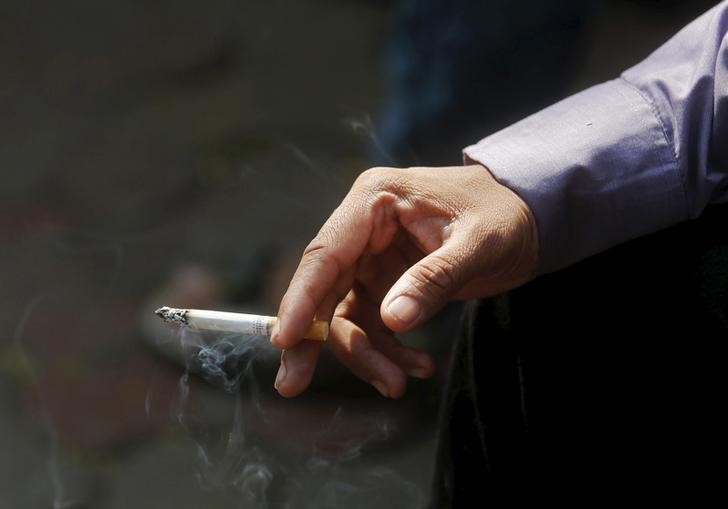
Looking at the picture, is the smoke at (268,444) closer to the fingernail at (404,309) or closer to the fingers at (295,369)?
the fingers at (295,369)

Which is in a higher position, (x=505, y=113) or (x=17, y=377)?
(x=505, y=113)

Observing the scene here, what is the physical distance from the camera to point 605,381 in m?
0.65

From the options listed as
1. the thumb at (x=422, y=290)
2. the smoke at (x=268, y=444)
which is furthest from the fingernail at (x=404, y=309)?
the smoke at (x=268, y=444)

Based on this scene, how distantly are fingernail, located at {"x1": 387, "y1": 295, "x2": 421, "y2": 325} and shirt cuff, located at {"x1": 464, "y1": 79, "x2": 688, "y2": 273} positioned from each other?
0.17 metres

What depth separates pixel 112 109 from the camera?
0.99 meters

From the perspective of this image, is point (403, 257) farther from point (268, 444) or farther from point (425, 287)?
point (268, 444)

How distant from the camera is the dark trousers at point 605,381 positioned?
0.61 meters

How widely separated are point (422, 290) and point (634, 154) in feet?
0.83

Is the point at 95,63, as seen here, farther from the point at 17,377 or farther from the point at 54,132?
the point at 17,377

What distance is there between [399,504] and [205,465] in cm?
23

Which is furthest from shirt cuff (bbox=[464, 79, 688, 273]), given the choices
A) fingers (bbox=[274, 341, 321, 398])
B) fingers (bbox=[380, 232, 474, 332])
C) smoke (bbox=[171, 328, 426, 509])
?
smoke (bbox=[171, 328, 426, 509])

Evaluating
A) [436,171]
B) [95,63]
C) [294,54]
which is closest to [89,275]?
[95,63]

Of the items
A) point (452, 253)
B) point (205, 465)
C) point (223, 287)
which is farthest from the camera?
point (223, 287)


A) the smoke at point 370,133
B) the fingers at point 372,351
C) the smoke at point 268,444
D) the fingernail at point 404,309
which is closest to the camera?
the fingernail at point 404,309
